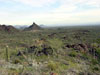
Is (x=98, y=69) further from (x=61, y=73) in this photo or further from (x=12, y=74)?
(x=12, y=74)

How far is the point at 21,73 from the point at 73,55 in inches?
348

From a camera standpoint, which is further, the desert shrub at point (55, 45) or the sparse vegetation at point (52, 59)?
the desert shrub at point (55, 45)

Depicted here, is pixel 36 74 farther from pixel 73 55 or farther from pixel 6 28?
pixel 6 28

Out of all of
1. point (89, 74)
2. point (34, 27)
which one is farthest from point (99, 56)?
point (34, 27)

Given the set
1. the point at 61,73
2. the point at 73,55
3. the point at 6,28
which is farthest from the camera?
the point at 6,28

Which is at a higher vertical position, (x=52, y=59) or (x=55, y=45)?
(x=55, y=45)

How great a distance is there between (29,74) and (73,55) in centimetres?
885

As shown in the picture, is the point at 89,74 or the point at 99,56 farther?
the point at 99,56

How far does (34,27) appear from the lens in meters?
110

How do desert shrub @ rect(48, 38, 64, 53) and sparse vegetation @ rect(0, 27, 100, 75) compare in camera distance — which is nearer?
sparse vegetation @ rect(0, 27, 100, 75)

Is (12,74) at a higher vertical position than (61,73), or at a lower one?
higher

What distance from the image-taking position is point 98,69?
382 inches

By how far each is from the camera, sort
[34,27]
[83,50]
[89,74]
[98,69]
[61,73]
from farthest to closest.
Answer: [34,27], [83,50], [98,69], [89,74], [61,73]

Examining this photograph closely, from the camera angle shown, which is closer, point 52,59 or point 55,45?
point 52,59
